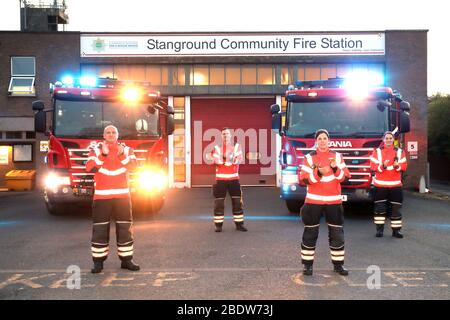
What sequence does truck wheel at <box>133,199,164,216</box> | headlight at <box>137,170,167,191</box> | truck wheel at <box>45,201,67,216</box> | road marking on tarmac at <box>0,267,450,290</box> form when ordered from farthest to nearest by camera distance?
truck wheel at <box>45,201,67,216</box> < truck wheel at <box>133,199,164,216</box> < headlight at <box>137,170,167,191</box> < road marking on tarmac at <box>0,267,450,290</box>

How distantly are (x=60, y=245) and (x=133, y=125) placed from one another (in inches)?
148

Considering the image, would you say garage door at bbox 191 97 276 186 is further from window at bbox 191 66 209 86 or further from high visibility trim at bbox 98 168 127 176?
high visibility trim at bbox 98 168 127 176

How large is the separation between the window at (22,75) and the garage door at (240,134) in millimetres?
7063

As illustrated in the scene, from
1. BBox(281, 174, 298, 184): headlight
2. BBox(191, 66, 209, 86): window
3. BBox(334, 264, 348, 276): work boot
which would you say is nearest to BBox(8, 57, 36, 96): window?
BBox(191, 66, 209, 86): window

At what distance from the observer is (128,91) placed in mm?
11719

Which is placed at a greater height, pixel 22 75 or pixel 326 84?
pixel 22 75

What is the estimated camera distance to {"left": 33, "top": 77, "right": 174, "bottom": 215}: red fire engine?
35.9 ft

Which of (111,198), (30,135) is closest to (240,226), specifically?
(111,198)

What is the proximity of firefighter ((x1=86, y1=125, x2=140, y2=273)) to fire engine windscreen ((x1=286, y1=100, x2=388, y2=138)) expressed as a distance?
5.26 metres

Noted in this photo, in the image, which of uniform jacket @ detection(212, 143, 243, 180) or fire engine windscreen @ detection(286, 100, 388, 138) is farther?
fire engine windscreen @ detection(286, 100, 388, 138)

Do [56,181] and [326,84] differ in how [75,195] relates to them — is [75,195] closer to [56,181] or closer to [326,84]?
[56,181]

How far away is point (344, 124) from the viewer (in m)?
11.3

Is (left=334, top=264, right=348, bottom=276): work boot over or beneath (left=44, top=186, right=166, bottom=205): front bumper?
beneath

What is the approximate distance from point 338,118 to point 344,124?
0.62 feet
